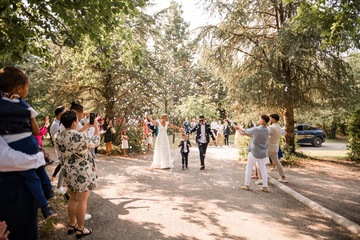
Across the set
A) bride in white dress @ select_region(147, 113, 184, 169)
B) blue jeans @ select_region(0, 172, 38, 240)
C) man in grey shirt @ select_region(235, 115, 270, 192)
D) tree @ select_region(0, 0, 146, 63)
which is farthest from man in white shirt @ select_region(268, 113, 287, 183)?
blue jeans @ select_region(0, 172, 38, 240)

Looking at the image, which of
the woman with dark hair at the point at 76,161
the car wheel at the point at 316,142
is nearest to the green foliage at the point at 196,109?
the car wheel at the point at 316,142

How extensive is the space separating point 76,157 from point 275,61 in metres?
10.8

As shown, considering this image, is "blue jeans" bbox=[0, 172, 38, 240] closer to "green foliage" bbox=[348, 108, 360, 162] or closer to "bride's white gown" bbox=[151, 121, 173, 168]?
"bride's white gown" bbox=[151, 121, 173, 168]

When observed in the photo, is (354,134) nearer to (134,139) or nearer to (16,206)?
(134,139)

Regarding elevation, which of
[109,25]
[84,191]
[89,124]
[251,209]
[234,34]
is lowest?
[251,209]

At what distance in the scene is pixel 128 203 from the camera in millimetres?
5953

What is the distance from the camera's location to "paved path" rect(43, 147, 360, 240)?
439 centimetres

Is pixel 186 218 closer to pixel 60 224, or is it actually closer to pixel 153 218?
pixel 153 218

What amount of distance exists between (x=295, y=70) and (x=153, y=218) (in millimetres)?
11149

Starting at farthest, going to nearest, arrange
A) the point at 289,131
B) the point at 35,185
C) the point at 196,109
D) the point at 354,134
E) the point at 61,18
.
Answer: the point at 196,109, the point at 289,131, the point at 354,134, the point at 61,18, the point at 35,185

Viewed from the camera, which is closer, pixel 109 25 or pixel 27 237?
pixel 27 237

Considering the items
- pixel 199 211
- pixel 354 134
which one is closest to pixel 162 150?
pixel 199 211

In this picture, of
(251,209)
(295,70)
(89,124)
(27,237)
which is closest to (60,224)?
(89,124)

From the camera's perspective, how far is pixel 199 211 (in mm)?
5449
